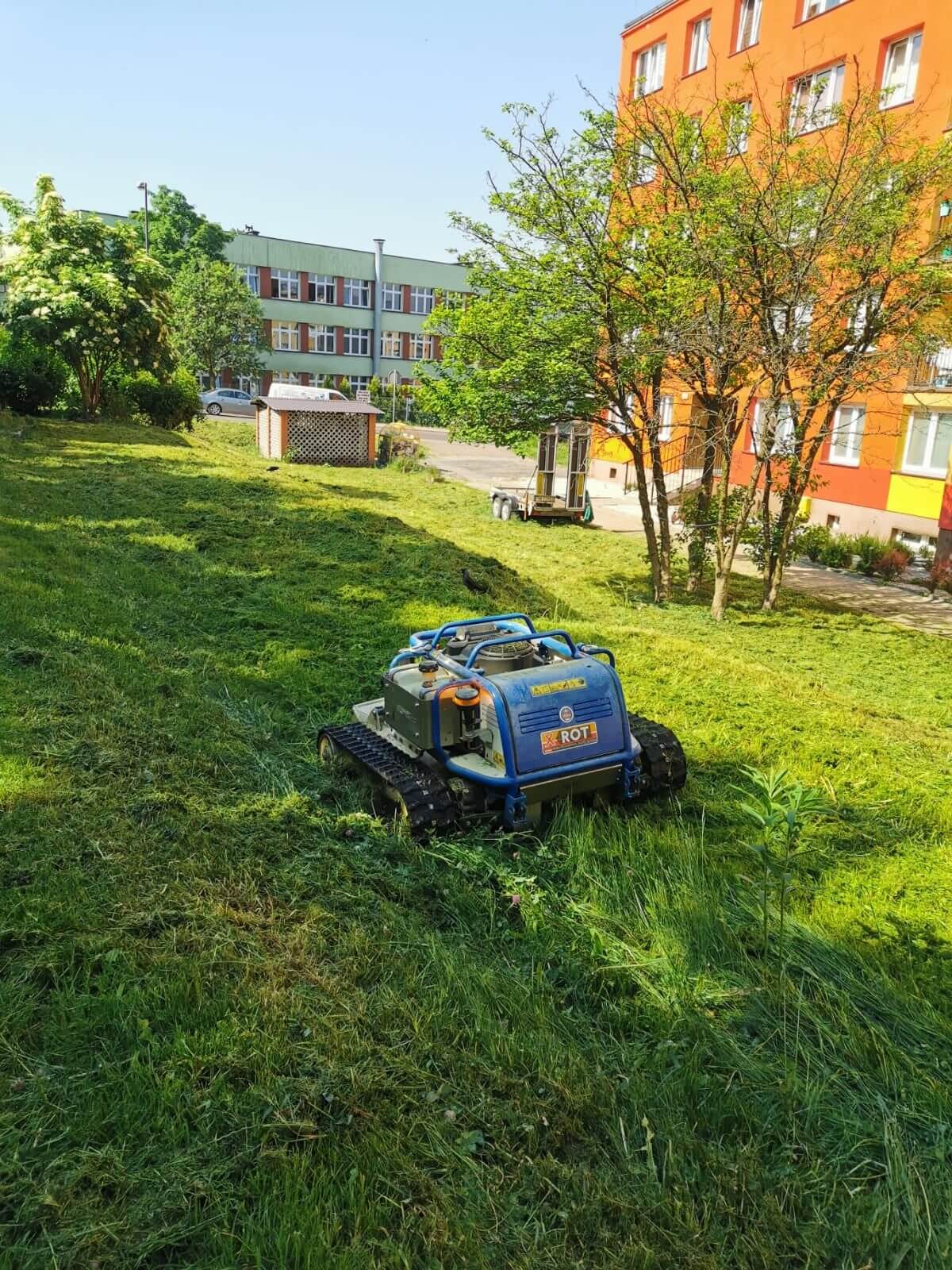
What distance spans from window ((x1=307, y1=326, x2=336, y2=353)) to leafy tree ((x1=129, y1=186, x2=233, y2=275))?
6931mm

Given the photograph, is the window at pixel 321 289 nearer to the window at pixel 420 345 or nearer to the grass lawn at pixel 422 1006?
the window at pixel 420 345

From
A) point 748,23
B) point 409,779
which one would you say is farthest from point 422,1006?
point 748,23

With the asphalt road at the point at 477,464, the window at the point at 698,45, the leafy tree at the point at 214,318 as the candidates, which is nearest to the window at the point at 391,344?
the leafy tree at the point at 214,318

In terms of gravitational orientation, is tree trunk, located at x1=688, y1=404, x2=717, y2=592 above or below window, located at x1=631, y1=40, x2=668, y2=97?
below

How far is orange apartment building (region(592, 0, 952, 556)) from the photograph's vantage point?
65.4 feet

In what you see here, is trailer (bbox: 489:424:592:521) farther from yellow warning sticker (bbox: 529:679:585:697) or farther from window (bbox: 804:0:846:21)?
yellow warning sticker (bbox: 529:679:585:697)

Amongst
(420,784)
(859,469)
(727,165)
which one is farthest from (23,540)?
(859,469)

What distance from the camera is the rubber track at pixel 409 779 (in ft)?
18.1

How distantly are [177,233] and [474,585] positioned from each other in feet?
162

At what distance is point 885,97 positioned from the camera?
16.3m

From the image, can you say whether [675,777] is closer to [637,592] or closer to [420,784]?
[420,784]

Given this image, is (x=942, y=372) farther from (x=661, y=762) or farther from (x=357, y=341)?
(x=357, y=341)

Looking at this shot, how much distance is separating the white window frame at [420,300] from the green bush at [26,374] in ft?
132

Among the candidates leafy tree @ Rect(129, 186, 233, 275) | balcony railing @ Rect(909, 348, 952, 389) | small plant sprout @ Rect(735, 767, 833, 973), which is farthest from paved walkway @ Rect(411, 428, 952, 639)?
leafy tree @ Rect(129, 186, 233, 275)
